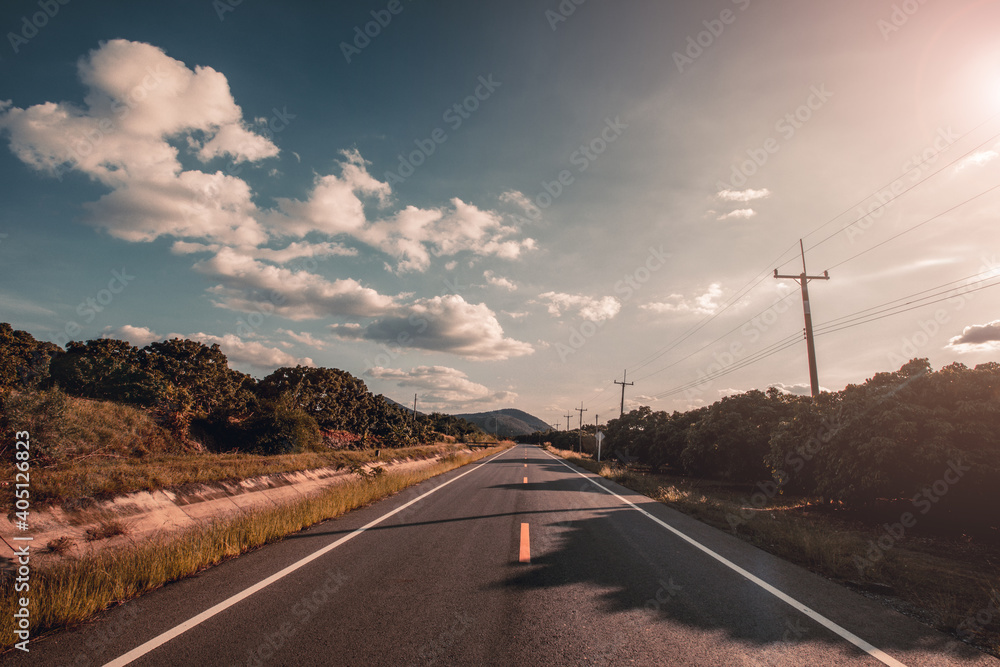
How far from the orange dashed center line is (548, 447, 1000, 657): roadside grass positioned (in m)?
4.41

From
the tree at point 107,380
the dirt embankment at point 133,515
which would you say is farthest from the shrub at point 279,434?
the dirt embankment at point 133,515

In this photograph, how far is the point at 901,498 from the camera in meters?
11.1

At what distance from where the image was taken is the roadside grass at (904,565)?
4715 mm

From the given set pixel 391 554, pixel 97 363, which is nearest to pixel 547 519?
pixel 391 554

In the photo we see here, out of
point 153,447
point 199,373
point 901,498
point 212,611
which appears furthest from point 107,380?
point 901,498

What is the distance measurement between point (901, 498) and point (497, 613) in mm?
12774

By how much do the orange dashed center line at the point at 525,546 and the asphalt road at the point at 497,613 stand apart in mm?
56

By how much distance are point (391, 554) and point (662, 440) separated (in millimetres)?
29408

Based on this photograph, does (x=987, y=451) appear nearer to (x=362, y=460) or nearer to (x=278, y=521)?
(x=278, y=521)

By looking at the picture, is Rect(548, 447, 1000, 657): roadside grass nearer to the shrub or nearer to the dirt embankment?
the dirt embankment

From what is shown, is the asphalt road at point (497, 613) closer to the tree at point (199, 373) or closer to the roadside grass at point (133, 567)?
the roadside grass at point (133, 567)

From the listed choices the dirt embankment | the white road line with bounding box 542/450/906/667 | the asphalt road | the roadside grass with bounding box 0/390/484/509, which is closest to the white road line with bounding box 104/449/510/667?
the asphalt road

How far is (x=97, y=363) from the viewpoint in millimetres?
25281

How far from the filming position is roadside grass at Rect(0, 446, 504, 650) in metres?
3.94
